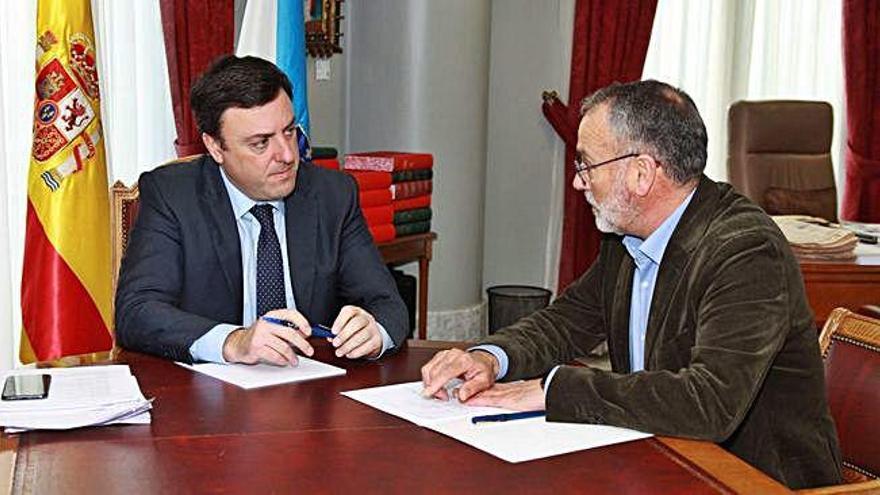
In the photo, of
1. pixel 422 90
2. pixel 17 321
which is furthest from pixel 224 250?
pixel 422 90

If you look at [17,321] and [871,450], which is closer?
[871,450]

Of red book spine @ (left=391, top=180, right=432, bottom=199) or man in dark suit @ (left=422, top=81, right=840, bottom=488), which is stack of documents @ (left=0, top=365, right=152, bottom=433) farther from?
red book spine @ (left=391, top=180, right=432, bottom=199)

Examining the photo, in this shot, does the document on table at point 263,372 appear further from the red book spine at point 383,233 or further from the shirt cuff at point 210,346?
the red book spine at point 383,233

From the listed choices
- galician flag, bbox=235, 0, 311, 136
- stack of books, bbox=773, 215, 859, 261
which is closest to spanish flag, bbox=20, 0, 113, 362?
galician flag, bbox=235, 0, 311, 136

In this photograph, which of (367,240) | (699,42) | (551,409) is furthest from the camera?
(699,42)

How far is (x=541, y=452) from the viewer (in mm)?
1805

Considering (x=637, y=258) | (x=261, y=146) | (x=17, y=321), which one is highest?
(x=261, y=146)

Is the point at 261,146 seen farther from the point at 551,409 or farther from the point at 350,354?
the point at 551,409

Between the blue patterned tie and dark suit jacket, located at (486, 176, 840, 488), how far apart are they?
63 centimetres

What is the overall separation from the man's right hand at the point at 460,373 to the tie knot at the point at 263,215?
2.54 feet

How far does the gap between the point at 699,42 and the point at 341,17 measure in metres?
1.97

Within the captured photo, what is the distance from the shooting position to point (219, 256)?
2.75m

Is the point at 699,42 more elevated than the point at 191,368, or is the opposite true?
the point at 699,42

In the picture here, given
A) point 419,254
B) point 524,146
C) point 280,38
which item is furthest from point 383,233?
point 524,146
